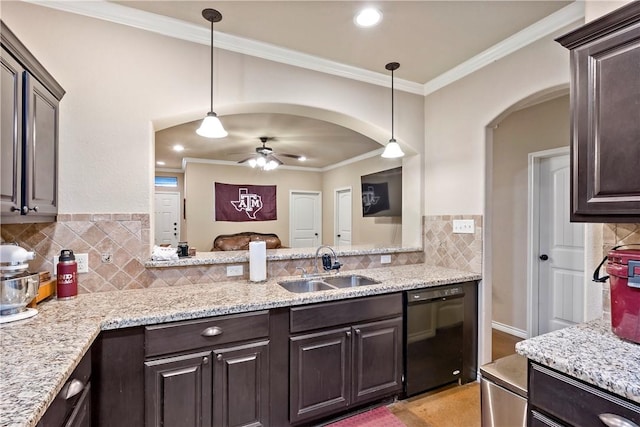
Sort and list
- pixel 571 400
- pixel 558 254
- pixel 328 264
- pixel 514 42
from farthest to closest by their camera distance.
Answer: pixel 558 254, pixel 328 264, pixel 514 42, pixel 571 400

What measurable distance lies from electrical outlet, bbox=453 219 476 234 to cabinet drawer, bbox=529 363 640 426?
1.60 m

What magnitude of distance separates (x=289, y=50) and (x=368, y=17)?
0.71 meters

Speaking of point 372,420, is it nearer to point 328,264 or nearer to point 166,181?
point 328,264

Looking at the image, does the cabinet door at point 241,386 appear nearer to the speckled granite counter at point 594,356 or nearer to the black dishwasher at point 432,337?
the black dishwasher at point 432,337

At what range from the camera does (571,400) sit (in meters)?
1.11

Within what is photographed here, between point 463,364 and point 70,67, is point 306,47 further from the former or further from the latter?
point 463,364

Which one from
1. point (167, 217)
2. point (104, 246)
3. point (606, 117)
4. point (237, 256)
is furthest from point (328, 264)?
point (167, 217)

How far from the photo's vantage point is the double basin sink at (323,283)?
2461 millimetres

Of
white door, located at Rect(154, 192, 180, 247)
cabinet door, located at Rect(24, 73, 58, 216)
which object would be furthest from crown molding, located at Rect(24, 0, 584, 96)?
white door, located at Rect(154, 192, 180, 247)

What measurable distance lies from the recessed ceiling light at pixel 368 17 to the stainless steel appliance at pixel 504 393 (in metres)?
2.26

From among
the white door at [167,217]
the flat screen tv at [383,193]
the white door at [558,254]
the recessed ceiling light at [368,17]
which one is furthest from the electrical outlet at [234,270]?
the white door at [167,217]

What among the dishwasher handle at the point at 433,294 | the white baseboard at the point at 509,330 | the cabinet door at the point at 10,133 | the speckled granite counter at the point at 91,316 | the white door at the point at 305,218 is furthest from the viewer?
the white door at the point at 305,218

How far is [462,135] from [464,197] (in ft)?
1.85

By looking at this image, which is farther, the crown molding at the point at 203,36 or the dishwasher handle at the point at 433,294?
the dishwasher handle at the point at 433,294
